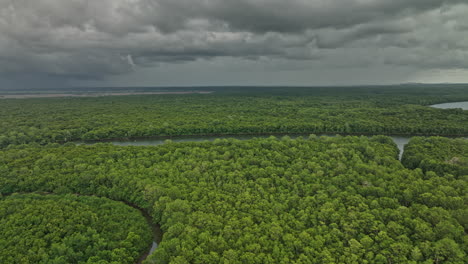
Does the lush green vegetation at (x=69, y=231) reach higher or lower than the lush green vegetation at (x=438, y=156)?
lower

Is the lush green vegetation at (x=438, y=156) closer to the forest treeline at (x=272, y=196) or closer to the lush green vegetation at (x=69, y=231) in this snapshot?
the forest treeline at (x=272, y=196)

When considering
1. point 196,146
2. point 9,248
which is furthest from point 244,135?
point 9,248

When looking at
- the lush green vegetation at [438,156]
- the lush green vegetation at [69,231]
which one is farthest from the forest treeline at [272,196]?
the lush green vegetation at [438,156]

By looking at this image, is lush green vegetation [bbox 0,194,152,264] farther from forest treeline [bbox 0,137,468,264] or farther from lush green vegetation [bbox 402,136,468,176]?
lush green vegetation [bbox 402,136,468,176]

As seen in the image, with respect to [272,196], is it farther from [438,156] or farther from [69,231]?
[438,156]

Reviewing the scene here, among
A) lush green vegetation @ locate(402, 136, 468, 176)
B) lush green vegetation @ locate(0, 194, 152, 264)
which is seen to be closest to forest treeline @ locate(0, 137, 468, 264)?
lush green vegetation @ locate(0, 194, 152, 264)

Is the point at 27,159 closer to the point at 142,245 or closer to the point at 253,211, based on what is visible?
the point at 142,245
